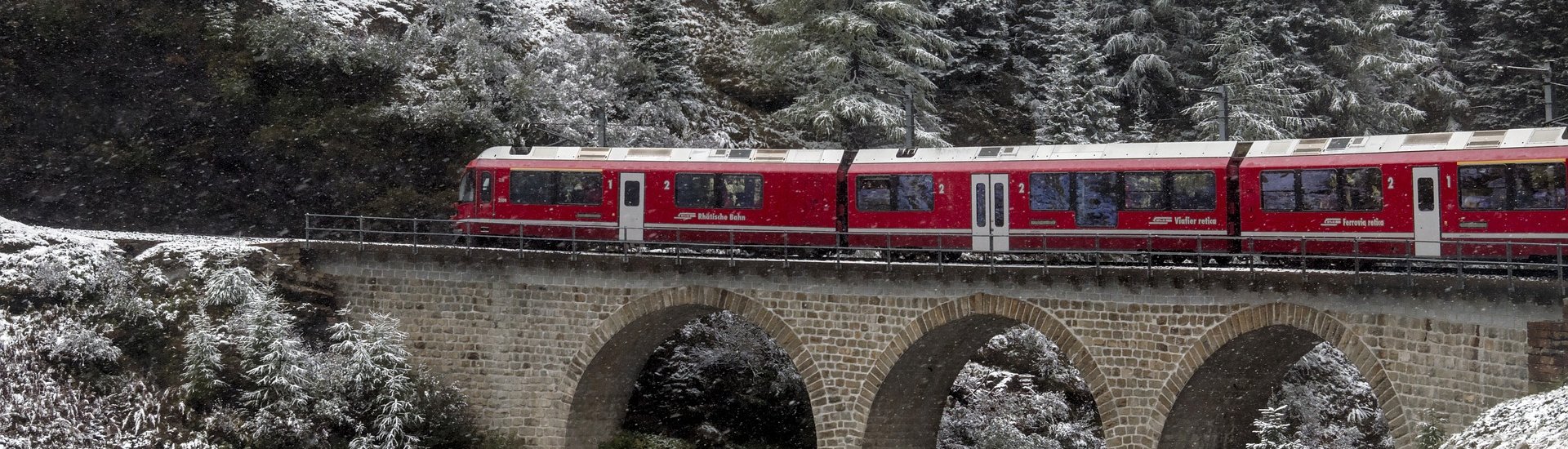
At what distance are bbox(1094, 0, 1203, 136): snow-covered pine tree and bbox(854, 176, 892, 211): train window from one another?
1659cm

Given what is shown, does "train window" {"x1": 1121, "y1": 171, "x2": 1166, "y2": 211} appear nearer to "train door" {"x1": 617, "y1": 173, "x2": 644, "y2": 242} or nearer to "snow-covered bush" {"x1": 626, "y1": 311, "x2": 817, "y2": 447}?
"snow-covered bush" {"x1": 626, "y1": 311, "x2": 817, "y2": 447}

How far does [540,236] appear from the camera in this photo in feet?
85.9

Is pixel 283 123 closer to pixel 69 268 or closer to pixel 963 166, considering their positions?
pixel 69 268

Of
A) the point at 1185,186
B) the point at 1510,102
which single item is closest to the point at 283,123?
the point at 1185,186

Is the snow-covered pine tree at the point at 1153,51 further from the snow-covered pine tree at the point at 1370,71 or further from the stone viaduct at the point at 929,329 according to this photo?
the stone viaduct at the point at 929,329

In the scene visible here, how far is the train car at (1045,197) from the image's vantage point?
22.3m

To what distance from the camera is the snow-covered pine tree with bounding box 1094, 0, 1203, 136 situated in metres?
39.7

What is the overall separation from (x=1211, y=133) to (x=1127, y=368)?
1566 cm

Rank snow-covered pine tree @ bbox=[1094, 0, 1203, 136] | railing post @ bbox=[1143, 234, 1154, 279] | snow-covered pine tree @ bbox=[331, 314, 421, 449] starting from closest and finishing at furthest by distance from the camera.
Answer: railing post @ bbox=[1143, 234, 1154, 279], snow-covered pine tree @ bbox=[331, 314, 421, 449], snow-covered pine tree @ bbox=[1094, 0, 1203, 136]

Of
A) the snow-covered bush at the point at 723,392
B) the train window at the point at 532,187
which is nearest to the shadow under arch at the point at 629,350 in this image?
the snow-covered bush at the point at 723,392

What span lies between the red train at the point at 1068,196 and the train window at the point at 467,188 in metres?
A: 0.04

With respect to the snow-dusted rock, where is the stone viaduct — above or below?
below

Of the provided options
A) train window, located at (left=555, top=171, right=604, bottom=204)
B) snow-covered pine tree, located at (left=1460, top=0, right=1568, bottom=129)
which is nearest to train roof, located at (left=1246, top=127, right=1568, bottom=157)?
train window, located at (left=555, top=171, right=604, bottom=204)

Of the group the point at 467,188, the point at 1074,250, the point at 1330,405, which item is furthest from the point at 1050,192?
the point at 467,188
